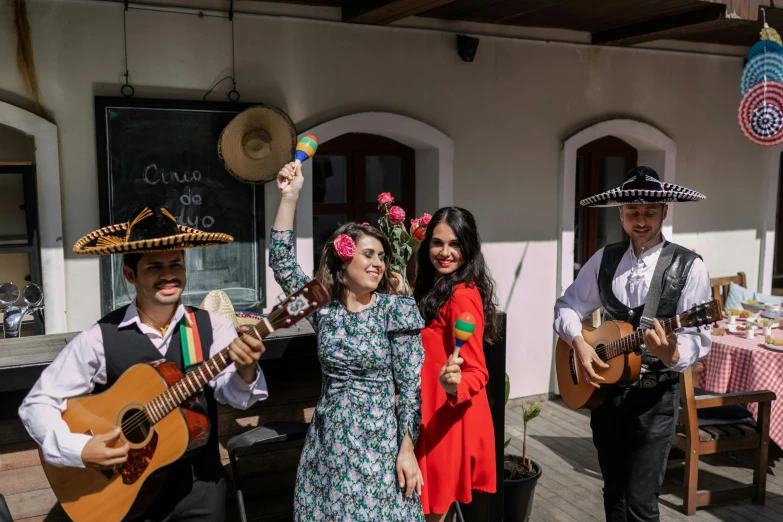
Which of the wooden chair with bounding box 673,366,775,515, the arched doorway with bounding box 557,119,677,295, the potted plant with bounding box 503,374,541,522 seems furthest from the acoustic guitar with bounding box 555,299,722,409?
the arched doorway with bounding box 557,119,677,295

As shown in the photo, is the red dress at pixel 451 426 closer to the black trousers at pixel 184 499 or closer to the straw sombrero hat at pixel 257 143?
the black trousers at pixel 184 499

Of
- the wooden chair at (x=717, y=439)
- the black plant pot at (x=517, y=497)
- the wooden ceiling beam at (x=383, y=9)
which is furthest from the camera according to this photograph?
the wooden ceiling beam at (x=383, y=9)

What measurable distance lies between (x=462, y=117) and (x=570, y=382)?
3.02 m

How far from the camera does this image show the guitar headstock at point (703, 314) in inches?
114

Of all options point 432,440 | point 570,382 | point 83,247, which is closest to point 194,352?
point 83,247

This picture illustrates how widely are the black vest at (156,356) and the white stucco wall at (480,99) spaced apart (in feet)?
8.29

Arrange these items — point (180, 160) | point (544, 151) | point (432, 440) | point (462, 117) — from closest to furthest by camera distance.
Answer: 1. point (432, 440)
2. point (180, 160)
3. point (462, 117)
4. point (544, 151)

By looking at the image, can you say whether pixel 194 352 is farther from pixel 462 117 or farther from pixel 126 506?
pixel 462 117

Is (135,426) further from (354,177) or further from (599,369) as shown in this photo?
(354,177)

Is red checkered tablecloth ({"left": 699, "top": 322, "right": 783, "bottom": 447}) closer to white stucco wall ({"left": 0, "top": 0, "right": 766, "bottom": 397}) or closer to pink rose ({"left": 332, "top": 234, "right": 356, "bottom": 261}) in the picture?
white stucco wall ({"left": 0, "top": 0, "right": 766, "bottom": 397})

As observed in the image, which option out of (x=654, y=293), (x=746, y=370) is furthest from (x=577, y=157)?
(x=654, y=293)

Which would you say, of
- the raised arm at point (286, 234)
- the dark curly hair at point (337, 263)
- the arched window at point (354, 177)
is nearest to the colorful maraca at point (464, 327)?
the dark curly hair at point (337, 263)

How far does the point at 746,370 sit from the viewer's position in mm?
5148

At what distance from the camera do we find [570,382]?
376cm
